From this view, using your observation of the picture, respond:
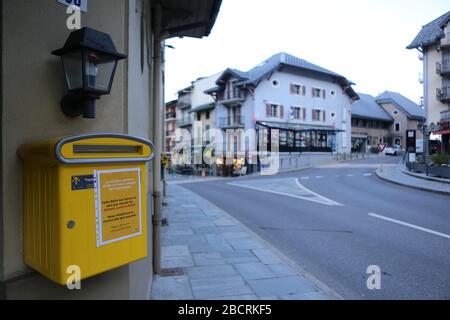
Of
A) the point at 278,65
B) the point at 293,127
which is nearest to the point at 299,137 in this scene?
the point at 293,127

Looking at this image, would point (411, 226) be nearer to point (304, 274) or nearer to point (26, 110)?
point (304, 274)

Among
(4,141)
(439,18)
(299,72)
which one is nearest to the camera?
(4,141)

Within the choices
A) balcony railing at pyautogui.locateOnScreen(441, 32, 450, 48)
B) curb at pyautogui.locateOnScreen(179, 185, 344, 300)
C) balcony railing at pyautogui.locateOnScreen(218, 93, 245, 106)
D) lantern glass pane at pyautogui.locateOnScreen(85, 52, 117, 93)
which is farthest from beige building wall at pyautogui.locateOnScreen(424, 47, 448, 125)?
lantern glass pane at pyautogui.locateOnScreen(85, 52, 117, 93)

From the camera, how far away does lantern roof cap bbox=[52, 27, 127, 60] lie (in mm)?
2225

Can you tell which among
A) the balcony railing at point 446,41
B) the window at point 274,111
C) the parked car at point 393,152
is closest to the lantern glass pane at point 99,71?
the balcony railing at point 446,41

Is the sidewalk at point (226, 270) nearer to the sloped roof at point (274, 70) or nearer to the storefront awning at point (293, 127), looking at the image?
the storefront awning at point (293, 127)

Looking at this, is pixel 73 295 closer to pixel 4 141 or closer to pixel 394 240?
pixel 4 141

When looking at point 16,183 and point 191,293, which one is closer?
point 16,183

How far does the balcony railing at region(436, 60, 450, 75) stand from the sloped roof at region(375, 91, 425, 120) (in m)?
29.3

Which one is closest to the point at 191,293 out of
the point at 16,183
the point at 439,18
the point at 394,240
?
the point at 16,183

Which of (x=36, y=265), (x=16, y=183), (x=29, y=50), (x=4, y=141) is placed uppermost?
(x=29, y=50)

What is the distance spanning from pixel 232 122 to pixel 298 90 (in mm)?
9060

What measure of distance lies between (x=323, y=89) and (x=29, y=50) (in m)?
47.4

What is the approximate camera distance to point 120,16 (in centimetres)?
278
